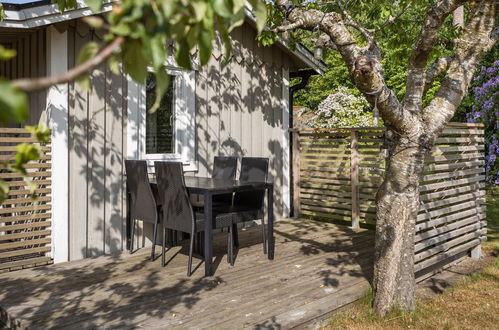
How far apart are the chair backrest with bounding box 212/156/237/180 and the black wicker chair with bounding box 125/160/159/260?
112cm

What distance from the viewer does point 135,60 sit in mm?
888

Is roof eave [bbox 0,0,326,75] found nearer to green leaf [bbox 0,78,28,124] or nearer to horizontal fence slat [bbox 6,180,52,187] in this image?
horizontal fence slat [bbox 6,180,52,187]

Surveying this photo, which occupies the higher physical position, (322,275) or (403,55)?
(403,55)

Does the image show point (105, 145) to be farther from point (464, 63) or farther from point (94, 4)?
point (94, 4)

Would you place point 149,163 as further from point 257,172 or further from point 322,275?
point 322,275

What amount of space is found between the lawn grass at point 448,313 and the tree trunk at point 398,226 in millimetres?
118

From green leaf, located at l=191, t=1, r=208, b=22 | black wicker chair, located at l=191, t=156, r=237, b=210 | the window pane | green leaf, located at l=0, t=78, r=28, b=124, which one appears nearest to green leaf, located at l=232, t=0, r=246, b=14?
green leaf, located at l=191, t=1, r=208, b=22

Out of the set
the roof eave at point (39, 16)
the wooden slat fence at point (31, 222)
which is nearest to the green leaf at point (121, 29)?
the roof eave at point (39, 16)

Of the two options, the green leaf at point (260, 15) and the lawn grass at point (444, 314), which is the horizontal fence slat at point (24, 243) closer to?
the lawn grass at point (444, 314)

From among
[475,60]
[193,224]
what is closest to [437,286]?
[475,60]

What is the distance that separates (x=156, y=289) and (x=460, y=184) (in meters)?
3.61

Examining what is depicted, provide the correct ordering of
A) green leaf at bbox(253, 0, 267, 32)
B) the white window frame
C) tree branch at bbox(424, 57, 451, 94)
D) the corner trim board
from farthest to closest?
1. the white window frame
2. the corner trim board
3. tree branch at bbox(424, 57, 451, 94)
4. green leaf at bbox(253, 0, 267, 32)

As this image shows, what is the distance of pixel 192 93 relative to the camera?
20.8 ft

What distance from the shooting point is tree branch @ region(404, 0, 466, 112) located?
3520 millimetres
